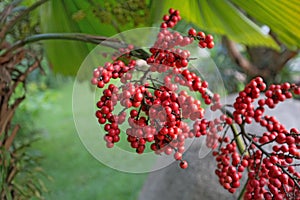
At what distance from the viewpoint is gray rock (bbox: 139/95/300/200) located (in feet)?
2.33

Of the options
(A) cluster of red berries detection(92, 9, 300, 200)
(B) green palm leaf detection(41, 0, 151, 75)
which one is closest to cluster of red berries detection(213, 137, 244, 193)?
(A) cluster of red berries detection(92, 9, 300, 200)

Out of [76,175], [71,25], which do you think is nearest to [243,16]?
[71,25]

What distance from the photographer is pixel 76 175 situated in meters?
1.69

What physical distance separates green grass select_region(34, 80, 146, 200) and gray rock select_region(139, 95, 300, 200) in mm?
414

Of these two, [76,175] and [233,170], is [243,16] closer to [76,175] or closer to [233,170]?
[233,170]

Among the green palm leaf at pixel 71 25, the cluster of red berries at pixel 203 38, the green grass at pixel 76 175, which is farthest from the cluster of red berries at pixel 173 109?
the green grass at pixel 76 175

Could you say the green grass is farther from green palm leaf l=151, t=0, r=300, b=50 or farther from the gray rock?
green palm leaf l=151, t=0, r=300, b=50

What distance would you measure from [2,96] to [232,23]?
364mm

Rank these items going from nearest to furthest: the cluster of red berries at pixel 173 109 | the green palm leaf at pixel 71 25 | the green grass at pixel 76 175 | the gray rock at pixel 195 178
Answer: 1. the cluster of red berries at pixel 173 109
2. the green palm leaf at pixel 71 25
3. the gray rock at pixel 195 178
4. the green grass at pixel 76 175

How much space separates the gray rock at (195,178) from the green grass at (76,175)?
414mm

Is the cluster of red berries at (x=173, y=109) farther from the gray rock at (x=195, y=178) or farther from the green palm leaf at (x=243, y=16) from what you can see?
the gray rock at (x=195, y=178)

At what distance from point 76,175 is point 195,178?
3.41ft

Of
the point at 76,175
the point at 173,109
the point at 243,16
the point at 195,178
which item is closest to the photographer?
the point at 173,109

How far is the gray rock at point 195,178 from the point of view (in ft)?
2.33
